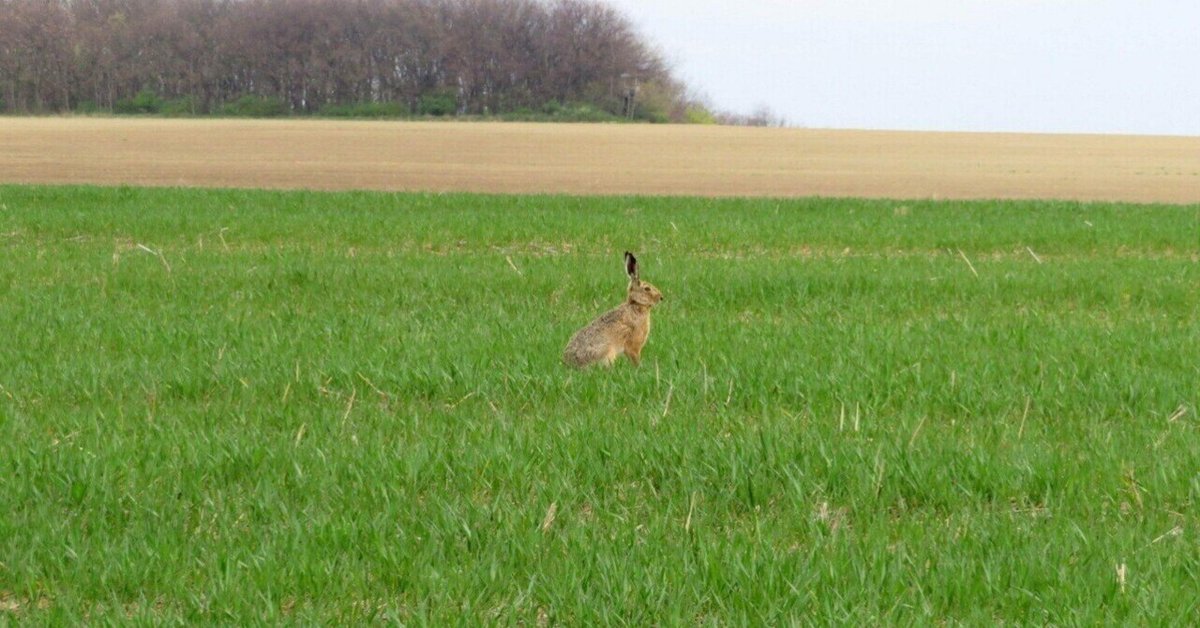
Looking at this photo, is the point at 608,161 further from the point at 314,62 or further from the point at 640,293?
the point at 314,62

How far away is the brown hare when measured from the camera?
26.6 feet

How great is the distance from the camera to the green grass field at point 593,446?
4.43 metres

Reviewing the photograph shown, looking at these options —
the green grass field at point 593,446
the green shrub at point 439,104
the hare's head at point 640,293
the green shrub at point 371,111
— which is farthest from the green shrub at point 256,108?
the hare's head at point 640,293

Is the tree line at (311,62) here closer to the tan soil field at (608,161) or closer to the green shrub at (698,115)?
the green shrub at (698,115)

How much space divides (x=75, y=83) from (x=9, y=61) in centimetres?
471

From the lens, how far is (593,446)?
6117 millimetres

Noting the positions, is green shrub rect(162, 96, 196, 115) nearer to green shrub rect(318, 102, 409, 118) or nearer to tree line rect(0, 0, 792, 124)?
tree line rect(0, 0, 792, 124)


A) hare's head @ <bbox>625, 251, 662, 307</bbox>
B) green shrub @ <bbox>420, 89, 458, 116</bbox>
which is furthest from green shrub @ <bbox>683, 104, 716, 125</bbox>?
hare's head @ <bbox>625, 251, 662, 307</bbox>

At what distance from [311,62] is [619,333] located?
97029 millimetres

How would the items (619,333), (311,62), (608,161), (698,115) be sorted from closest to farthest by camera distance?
(619,333) < (608,161) < (311,62) < (698,115)

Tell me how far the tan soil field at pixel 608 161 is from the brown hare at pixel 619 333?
69.4ft

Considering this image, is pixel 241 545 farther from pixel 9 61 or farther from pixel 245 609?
pixel 9 61

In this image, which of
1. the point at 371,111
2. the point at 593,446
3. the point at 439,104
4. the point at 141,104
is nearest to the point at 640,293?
the point at 593,446

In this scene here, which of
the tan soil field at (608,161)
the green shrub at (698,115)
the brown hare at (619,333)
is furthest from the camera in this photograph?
the green shrub at (698,115)
